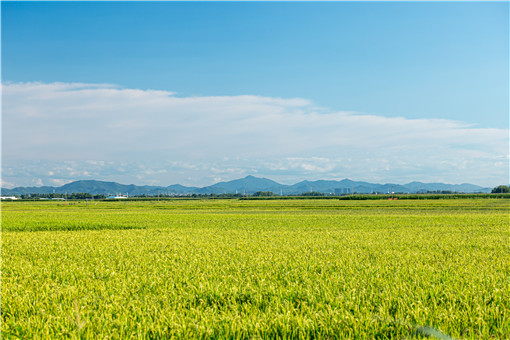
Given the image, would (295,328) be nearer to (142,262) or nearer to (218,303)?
(218,303)

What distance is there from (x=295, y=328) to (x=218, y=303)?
1.96m

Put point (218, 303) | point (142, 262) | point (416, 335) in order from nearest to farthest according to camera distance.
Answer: point (416, 335) → point (218, 303) → point (142, 262)

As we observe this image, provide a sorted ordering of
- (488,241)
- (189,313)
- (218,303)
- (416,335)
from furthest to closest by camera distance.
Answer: (488,241) → (218,303) → (189,313) → (416,335)

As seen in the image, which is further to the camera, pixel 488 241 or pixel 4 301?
pixel 488 241

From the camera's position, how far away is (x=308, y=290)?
693 cm

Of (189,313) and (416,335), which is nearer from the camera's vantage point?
(416,335)

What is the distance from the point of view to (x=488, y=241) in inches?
633

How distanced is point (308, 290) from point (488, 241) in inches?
521

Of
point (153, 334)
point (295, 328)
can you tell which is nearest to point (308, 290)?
point (295, 328)

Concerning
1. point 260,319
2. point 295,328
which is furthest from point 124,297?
point 295,328

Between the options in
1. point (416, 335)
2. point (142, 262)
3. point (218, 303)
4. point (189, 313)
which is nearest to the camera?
point (416, 335)

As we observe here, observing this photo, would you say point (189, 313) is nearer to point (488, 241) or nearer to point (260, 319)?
point (260, 319)

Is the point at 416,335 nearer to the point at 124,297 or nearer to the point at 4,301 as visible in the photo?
the point at 124,297

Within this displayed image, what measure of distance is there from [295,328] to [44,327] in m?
3.74
